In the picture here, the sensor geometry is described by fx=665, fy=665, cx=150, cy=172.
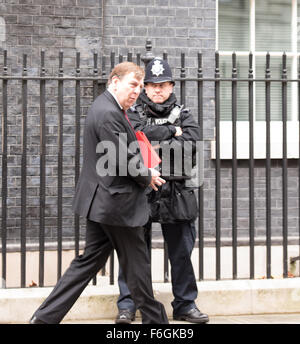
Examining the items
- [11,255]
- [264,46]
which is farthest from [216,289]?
[264,46]

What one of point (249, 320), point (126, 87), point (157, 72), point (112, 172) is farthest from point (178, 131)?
point (249, 320)

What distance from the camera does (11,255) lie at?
22.9 feet

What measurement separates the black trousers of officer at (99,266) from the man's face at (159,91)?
1.13 metres

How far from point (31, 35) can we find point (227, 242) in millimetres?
Answer: 3146

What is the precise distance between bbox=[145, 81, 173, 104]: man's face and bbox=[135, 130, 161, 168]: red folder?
50 centimetres

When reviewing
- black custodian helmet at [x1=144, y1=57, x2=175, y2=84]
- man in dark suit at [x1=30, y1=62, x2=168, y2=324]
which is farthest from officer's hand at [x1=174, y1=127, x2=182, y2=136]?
man in dark suit at [x1=30, y1=62, x2=168, y2=324]

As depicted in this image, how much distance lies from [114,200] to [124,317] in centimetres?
128

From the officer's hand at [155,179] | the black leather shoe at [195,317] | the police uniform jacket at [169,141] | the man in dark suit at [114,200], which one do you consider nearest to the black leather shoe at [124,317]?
the black leather shoe at [195,317]

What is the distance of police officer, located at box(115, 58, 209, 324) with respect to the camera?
5086mm

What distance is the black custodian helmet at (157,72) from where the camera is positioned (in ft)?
16.6

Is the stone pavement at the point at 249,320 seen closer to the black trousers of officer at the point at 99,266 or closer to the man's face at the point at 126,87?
the black trousers of officer at the point at 99,266

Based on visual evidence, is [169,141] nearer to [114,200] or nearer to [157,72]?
[157,72]

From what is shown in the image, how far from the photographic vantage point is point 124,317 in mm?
5211

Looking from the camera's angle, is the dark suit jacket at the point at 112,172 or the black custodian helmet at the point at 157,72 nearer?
the dark suit jacket at the point at 112,172
